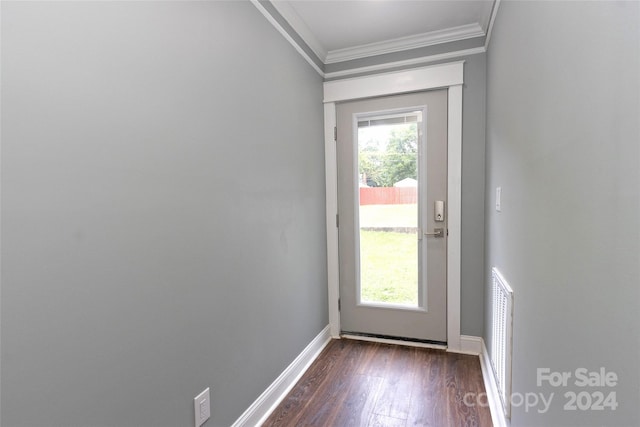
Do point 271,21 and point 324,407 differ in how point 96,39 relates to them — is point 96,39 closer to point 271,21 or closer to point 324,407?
point 271,21

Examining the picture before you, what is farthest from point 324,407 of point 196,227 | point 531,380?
point 196,227

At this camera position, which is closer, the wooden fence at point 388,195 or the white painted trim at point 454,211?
the white painted trim at point 454,211

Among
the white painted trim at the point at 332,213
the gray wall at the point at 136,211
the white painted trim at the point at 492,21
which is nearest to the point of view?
Result: the gray wall at the point at 136,211

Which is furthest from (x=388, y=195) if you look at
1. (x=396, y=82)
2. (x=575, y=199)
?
(x=575, y=199)

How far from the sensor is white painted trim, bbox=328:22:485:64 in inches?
91.7

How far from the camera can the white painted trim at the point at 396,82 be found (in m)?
2.39

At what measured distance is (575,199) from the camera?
0.80 m

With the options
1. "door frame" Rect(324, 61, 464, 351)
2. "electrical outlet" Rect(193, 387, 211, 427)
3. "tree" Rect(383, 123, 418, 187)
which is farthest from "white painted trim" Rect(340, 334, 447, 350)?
"electrical outlet" Rect(193, 387, 211, 427)

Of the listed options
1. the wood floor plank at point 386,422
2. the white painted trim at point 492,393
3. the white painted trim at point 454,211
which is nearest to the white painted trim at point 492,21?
the white painted trim at point 454,211

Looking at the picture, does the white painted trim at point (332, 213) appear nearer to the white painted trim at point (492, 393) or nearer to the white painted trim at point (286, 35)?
the white painted trim at point (286, 35)

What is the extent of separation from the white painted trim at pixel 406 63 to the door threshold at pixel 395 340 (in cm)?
228

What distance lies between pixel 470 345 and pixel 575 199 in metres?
2.07

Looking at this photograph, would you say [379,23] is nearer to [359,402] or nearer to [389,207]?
[389,207]

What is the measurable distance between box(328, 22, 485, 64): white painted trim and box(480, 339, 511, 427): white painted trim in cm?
233
